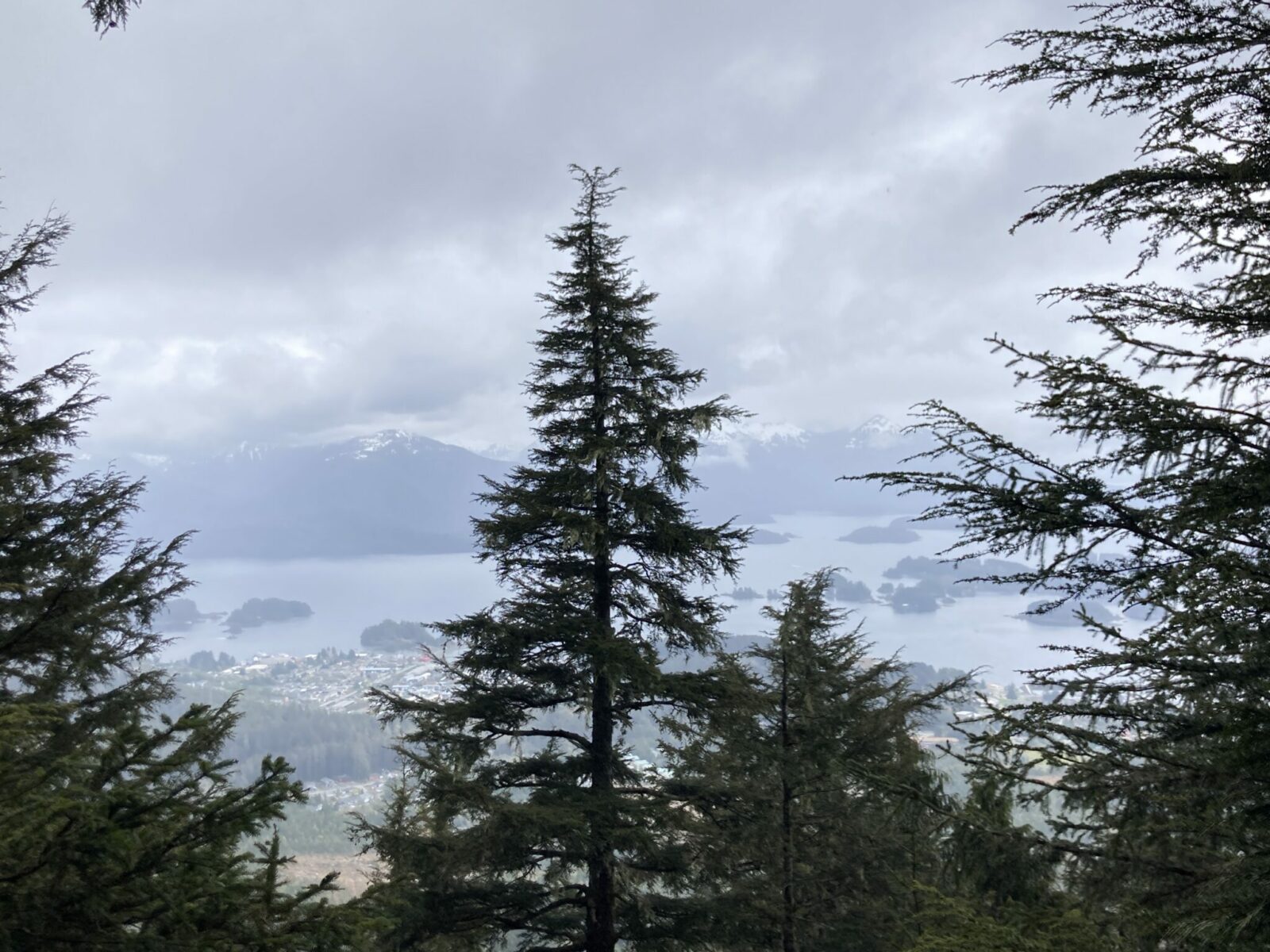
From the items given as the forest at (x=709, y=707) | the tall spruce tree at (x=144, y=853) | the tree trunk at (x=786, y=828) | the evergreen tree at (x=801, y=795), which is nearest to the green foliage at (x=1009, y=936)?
the forest at (x=709, y=707)

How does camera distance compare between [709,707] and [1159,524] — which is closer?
[1159,524]

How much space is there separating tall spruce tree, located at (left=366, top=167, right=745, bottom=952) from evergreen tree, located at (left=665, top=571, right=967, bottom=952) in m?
0.74

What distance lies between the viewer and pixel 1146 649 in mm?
4418

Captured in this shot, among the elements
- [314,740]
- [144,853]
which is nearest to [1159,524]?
[144,853]

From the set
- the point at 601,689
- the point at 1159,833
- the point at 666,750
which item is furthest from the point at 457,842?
the point at 1159,833

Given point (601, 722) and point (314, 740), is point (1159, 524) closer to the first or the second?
point (601, 722)

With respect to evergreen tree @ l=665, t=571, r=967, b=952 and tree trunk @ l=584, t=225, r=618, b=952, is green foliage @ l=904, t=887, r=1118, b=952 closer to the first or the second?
evergreen tree @ l=665, t=571, r=967, b=952

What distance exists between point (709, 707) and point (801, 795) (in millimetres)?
3338

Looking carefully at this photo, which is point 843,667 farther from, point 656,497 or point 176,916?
point 176,916

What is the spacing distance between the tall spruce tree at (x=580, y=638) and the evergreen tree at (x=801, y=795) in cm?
74

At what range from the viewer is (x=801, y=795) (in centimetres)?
1163

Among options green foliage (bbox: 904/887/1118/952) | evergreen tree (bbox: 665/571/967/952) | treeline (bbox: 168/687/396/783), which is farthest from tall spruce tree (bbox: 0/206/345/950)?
treeline (bbox: 168/687/396/783)

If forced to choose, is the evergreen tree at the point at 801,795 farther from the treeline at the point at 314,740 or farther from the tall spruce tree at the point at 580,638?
the treeline at the point at 314,740

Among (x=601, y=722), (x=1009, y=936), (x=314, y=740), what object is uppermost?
(x=601, y=722)
